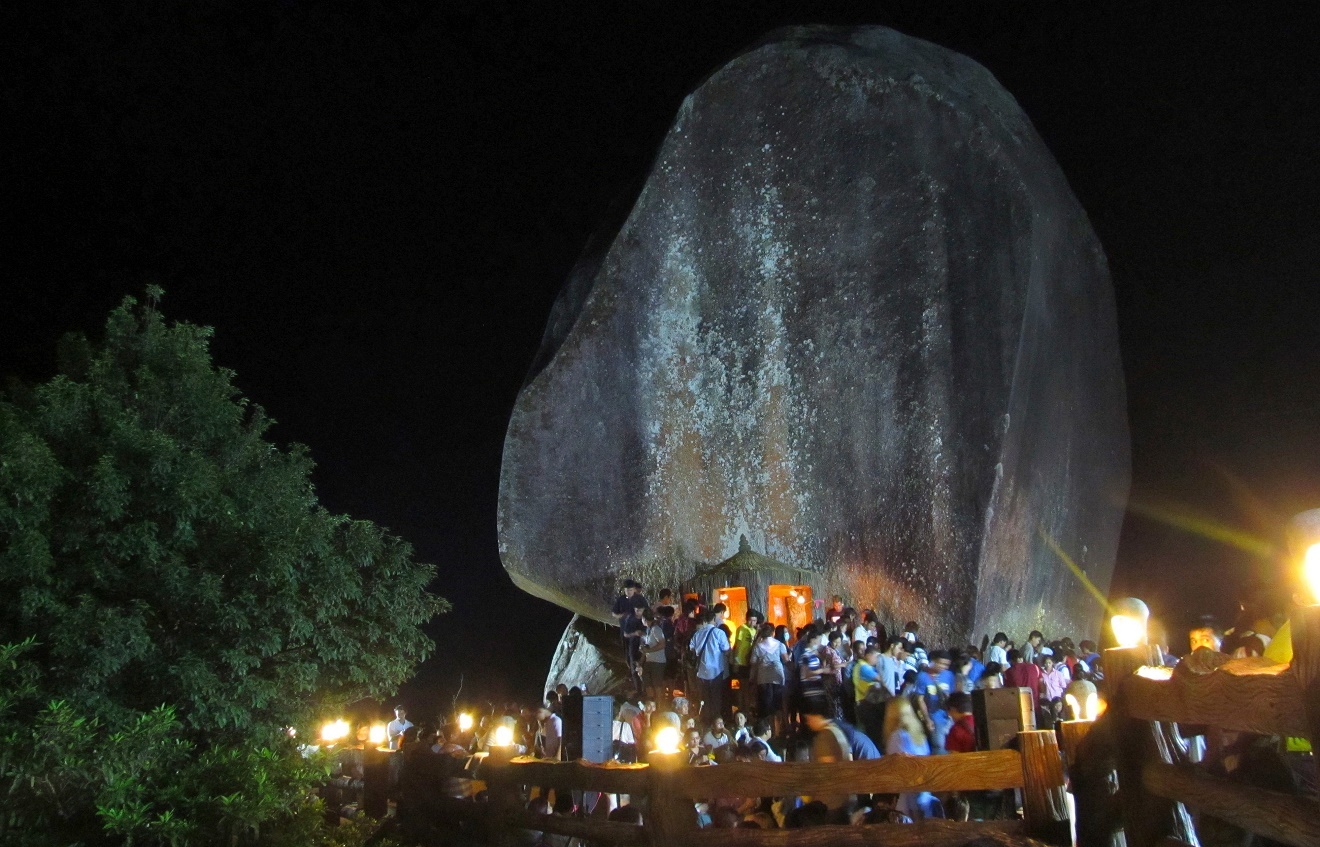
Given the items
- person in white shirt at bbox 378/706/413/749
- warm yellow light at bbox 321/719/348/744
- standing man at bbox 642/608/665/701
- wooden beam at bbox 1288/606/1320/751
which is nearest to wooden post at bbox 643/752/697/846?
wooden beam at bbox 1288/606/1320/751

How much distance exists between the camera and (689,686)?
1091 cm

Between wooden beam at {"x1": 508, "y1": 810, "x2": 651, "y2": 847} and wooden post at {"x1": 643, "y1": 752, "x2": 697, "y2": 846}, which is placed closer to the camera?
wooden post at {"x1": 643, "y1": 752, "x2": 697, "y2": 846}

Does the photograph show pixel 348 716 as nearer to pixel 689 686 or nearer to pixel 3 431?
pixel 689 686

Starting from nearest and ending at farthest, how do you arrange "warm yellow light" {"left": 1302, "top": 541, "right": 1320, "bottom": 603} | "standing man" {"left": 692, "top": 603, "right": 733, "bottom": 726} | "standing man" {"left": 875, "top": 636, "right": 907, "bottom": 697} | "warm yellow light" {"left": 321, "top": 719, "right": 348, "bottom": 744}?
"warm yellow light" {"left": 1302, "top": 541, "right": 1320, "bottom": 603} → "standing man" {"left": 875, "top": 636, "right": 907, "bottom": 697} → "standing man" {"left": 692, "top": 603, "right": 733, "bottom": 726} → "warm yellow light" {"left": 321, "top": 719, "right": 348, "bottom": 744}

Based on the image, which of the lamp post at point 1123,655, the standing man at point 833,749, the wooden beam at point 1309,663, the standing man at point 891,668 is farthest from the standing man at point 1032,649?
the wooden beam at point 1309,663

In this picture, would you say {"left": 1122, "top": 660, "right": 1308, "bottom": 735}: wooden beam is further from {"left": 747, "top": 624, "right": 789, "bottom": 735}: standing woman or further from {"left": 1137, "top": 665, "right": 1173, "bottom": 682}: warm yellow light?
{"left": 747, "top": 624, "right": 789, "bottom": 735}: standing woman

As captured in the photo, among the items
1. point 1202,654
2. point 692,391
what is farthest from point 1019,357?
point 1202,654

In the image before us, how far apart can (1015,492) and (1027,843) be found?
1174cm

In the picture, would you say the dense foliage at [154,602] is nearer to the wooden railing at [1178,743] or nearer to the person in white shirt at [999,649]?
the wooden railing at [1178,743]

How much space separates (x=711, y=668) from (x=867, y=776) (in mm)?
5838

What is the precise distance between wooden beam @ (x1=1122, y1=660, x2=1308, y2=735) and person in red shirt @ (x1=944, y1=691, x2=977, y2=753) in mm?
3149

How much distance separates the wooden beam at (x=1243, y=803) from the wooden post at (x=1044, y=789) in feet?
1.86

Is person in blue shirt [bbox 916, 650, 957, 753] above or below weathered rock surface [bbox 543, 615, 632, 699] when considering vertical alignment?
below

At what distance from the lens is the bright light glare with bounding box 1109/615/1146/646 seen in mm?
4723
